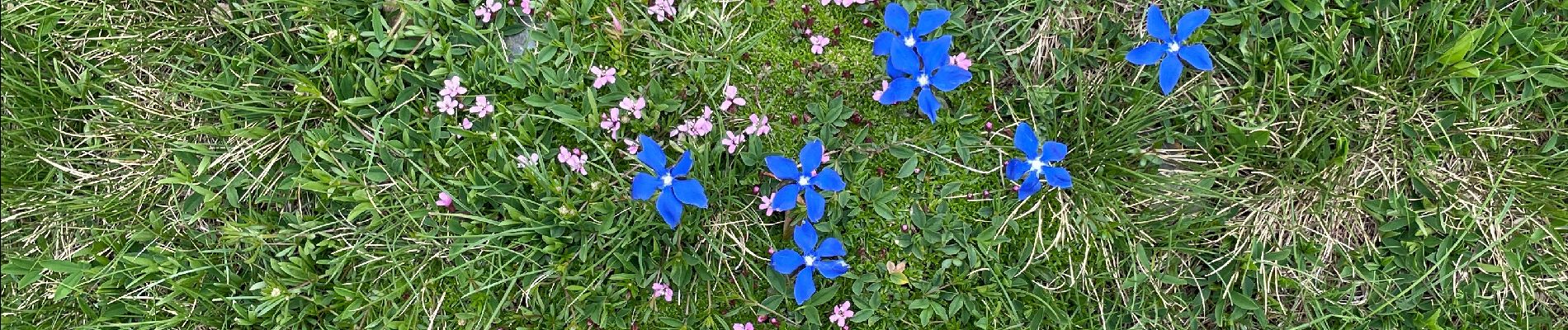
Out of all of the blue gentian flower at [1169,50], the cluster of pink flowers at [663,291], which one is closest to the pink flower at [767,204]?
the cluster of pink flowers at [663,291]

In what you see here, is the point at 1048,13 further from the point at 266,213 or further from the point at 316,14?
the point at 266,213

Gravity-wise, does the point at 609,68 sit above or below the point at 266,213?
above

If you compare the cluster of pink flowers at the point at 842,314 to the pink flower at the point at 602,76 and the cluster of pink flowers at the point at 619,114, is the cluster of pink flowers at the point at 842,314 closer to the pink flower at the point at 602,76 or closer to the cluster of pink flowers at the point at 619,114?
the cluster of pink flowers at the point at 619,114

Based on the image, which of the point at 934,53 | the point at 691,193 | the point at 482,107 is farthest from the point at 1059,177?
the point at 482,107

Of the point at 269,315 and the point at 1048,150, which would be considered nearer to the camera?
the point at 1048,150

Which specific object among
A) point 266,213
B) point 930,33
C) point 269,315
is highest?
point 930,33

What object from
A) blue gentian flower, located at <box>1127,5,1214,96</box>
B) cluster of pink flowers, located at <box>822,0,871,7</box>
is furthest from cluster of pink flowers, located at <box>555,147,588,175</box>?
blue gentian flower, located at <box>1127,5,1214,96</box>

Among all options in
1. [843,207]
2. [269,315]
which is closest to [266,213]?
[269,315]
